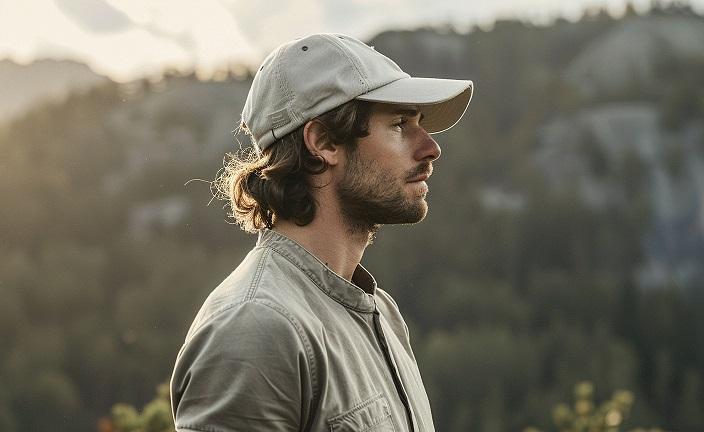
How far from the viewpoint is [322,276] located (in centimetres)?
177

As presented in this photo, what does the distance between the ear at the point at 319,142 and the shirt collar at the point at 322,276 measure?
0.16 metres

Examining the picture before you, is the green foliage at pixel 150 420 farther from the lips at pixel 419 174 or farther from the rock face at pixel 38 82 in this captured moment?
the rock face at pixel 38 82

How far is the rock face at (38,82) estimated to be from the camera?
2510 inches

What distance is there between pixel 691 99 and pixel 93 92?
34.6 meters

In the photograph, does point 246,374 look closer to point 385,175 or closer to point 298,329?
point 298,329

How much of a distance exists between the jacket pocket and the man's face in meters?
0.33

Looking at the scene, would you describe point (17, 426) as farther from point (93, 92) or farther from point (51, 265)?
point (93, 92)

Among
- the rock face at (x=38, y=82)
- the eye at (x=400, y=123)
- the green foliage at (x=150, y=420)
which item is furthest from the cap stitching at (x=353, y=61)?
the rock face at (x=38, y=82)

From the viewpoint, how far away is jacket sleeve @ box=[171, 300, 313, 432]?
1508 mm

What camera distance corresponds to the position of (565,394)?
1721 inches

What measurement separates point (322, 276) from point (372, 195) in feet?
0.61

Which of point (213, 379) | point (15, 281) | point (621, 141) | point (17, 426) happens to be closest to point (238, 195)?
point (213, 379)

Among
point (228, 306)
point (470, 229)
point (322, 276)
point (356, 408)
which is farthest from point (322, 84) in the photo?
point (470, 229)

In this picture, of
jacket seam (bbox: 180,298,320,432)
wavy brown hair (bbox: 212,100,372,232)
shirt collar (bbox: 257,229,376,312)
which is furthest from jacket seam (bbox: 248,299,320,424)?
wavy brown hair (bbox: 212,100,372,232)
